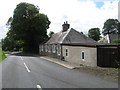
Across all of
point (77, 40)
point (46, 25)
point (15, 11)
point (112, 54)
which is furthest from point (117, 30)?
point (112, 54)

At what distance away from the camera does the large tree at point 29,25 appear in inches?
2094

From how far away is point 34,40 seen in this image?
57000 mm

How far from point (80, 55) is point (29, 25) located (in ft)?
117

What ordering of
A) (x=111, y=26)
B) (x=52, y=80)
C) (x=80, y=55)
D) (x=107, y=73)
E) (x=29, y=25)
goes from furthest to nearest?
1. (x=111, y=26)
2. (x=29, y=25)
3. (x=80, y=55)
4. (x=107, y=73)
5. (x=52, y=80)

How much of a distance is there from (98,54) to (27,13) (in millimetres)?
42081

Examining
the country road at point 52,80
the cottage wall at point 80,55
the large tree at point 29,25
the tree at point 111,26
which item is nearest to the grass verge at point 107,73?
the country road at point 52,80

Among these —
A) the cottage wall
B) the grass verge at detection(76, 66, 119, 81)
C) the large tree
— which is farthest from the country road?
the large tree

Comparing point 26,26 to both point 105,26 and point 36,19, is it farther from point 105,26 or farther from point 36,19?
point 105,26

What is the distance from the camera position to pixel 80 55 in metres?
22.4

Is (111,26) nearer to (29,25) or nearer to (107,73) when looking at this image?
(29,25)

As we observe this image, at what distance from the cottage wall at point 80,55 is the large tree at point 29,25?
26.4 meters

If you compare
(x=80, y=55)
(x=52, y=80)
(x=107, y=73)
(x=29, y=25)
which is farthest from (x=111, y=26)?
(x=52, y=80)

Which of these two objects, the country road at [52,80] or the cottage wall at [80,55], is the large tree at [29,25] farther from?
the country road at [52,80]

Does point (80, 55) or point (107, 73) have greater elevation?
point (80, 55)
